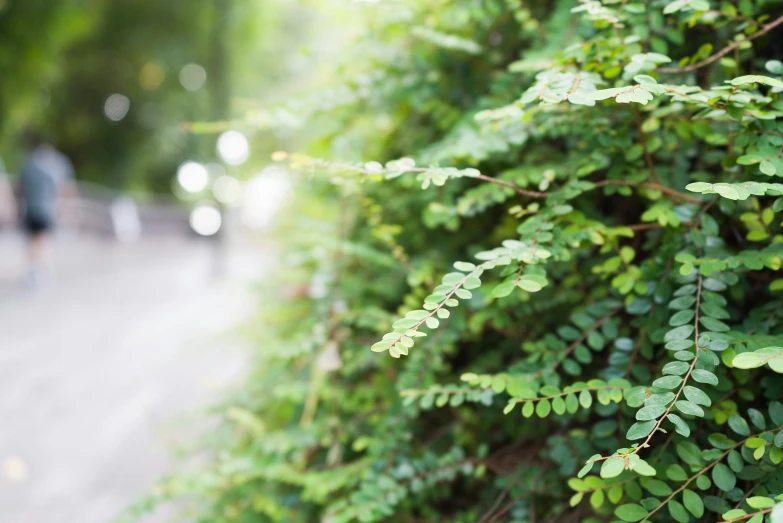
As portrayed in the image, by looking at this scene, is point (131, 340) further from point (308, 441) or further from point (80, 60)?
point (80, 60)

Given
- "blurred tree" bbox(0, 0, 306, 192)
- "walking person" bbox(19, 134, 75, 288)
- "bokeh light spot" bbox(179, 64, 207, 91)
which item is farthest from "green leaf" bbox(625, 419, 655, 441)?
"bokeh light spot" bbox(179, 64, 207, 91)

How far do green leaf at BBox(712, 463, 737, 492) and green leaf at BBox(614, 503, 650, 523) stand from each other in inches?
4.5

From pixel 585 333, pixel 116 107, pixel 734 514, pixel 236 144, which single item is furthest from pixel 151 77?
pixel 734 514

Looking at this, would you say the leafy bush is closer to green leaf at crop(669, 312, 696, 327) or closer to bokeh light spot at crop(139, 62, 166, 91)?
green leaf at crop(669, 312, 696, 327)

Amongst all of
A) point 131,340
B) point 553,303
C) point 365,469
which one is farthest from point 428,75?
point 131,340

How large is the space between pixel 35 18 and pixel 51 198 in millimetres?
4973

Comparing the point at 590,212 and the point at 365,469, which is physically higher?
the point at 590,212

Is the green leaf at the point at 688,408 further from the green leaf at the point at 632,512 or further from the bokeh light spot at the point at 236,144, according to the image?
the bokeh light spot at the point at 236,144

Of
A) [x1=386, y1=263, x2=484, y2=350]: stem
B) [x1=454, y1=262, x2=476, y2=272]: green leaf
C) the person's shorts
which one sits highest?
[x1=454, y1=262, x2=476, y2=272]: green leaf

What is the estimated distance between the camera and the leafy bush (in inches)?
32.4

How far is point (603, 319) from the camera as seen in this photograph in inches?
44.0

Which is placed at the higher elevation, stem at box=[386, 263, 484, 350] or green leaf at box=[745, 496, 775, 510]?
stem at box=[386, 263, 484, 350]

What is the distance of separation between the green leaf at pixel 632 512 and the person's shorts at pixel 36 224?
7.66 meters

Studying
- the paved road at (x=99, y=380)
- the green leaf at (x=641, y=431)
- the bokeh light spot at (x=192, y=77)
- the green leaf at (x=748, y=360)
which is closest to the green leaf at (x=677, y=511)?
the green leaf at (x=641, y=431)
